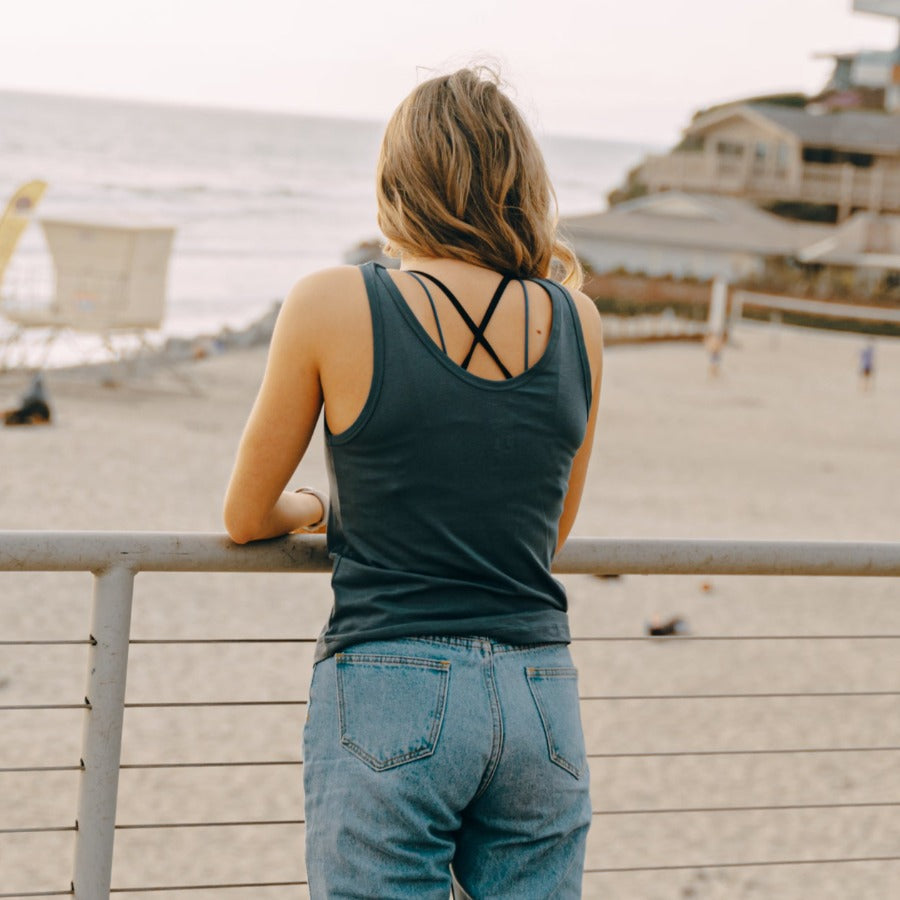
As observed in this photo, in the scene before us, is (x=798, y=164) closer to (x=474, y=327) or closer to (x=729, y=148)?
(x=729, y=148)

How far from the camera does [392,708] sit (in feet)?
4.88

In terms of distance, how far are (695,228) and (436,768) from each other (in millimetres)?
42392

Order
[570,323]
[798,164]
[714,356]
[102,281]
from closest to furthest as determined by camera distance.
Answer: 1. [570,323]
2. [102,281]
3. [714,356]
4. [798,164]

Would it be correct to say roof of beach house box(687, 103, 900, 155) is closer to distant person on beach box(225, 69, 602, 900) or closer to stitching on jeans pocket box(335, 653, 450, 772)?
distant person on beach box(225, 69, 602, 900)

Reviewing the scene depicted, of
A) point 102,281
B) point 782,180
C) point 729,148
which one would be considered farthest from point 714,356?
point 729,148

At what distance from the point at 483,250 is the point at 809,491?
14203 mm

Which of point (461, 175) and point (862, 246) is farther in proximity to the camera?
point (862, 246)

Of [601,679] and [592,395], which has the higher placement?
[592,395]

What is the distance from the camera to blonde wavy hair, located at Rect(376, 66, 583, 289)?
5.05ft

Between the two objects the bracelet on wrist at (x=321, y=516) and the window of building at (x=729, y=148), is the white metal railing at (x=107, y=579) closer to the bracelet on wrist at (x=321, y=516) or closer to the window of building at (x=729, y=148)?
the bracelet on wrist at (x=321, y=516)

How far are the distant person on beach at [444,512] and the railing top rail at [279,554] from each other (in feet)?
0.87

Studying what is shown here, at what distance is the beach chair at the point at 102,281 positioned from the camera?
1677 centimetres

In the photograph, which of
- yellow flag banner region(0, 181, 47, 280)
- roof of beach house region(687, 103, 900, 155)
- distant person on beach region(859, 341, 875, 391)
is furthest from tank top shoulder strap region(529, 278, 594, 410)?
roof of beach house region(687, 103, 900, 155)

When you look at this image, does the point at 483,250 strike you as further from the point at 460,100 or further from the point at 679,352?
the point at 679,352
